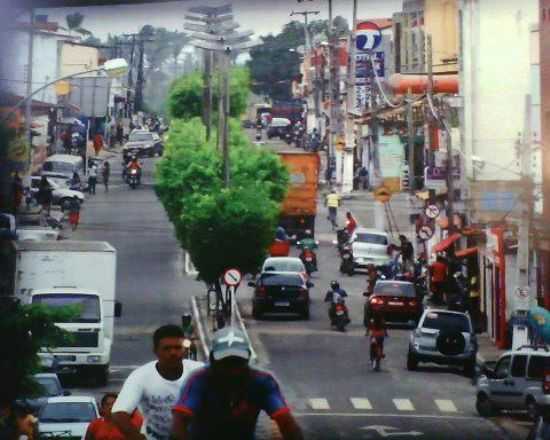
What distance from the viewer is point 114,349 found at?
21.9 m

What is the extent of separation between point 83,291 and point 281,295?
603 centimetres

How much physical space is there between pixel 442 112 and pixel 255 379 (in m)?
23.9

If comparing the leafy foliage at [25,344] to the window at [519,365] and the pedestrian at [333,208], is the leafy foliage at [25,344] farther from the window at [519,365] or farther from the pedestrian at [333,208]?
the pedestrian at [333,208]

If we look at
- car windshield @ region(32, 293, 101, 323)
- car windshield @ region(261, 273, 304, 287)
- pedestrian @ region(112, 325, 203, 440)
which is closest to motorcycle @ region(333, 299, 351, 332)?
car windshield @ region(261, 273, 304, 287)

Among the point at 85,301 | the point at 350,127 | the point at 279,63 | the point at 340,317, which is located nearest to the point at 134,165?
the point at 350,127

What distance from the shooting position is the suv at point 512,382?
1656 centimetres

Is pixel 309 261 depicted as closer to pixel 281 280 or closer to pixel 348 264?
pixel 348 264

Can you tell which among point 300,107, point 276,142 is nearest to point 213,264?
point 276,142

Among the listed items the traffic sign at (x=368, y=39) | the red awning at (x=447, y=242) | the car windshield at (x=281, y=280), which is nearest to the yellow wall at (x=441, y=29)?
the red awning at (x=447, y=242)

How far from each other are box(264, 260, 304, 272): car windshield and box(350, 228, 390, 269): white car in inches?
144

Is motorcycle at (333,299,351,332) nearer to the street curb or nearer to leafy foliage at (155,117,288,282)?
the street curb

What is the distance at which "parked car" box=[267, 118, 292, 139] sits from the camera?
181 ft

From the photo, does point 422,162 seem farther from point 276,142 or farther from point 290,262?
point 276,142

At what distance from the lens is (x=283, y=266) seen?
27.1 metres
